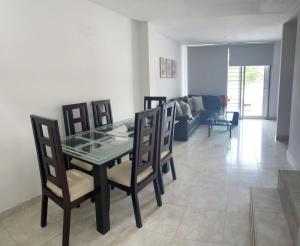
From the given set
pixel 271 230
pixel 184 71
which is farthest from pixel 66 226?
pixel 184 71

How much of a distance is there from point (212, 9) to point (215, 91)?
14.4 ft

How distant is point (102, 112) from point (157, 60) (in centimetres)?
232

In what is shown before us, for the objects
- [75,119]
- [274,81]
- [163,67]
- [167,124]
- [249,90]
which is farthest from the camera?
[249,90]

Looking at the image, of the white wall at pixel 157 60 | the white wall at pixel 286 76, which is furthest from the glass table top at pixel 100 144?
the white wall at pixel 286 76

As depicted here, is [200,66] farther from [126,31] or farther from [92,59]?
[92,59]

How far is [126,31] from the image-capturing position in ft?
13.6

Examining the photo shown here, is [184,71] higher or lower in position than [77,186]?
higher

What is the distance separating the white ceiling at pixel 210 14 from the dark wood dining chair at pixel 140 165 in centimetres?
190

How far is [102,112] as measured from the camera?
3492 millimetres

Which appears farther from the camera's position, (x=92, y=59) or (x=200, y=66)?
(x=200, y=66)

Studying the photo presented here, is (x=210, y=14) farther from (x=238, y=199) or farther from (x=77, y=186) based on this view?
(x=77, y=186)

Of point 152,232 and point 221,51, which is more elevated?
point 221,51

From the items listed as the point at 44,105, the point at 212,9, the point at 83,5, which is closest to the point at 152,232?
the point at 44,105

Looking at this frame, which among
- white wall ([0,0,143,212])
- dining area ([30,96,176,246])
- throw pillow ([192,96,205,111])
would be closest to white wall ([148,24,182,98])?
throw pillow ([192,96,205,111])
